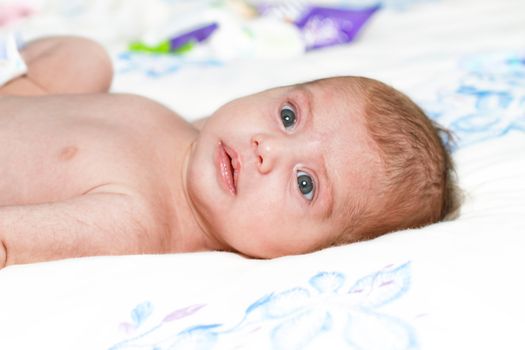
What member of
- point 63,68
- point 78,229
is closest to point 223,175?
point 78,229

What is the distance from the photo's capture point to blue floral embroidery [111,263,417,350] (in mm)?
813

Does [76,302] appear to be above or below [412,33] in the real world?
below

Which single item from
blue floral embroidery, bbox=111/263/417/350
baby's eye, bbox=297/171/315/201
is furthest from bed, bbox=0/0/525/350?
baby's eye, bbox=297/171/315/201

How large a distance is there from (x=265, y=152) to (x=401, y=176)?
9.5 inches

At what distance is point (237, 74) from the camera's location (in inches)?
75.3

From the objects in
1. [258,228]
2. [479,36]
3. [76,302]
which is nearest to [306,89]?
[258,228]

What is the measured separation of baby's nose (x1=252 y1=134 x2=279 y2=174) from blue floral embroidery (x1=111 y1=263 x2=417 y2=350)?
12.5 inches

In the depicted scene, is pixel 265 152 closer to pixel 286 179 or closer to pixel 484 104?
pixel 286 179

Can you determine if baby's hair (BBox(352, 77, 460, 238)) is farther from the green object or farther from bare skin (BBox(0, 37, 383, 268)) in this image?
the green object

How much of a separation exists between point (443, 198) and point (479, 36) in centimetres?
98

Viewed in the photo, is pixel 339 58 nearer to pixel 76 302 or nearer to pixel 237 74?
pixel 237 74

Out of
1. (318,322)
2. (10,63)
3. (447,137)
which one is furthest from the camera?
(10,63)

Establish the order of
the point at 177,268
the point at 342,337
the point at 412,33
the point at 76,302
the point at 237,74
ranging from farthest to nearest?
1. the point at 412,33
2. the point at 237,74
3. the point at 177,268
4. the point at 76,302
5. the point at 342,337

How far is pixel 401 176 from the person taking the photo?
126 cm
